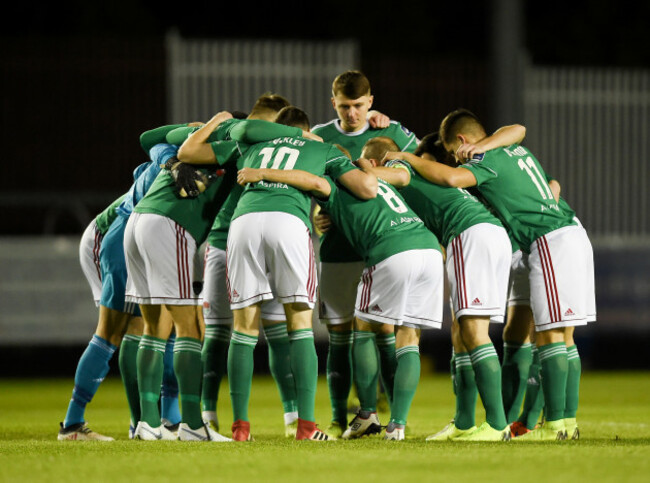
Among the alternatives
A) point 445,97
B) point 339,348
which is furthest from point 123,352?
point 445,97

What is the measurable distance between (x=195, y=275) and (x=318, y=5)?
16.4 metres

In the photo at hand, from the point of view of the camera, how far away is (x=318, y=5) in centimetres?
2355

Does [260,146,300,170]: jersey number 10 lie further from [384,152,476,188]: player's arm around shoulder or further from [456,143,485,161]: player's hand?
[456,143,485,161]: player's hand

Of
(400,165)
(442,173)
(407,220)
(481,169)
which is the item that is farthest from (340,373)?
(481,169)

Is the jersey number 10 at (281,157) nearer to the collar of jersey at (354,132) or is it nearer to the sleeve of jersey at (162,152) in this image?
the sleeve of jersey at (162,152)

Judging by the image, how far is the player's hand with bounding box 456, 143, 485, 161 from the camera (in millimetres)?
7684

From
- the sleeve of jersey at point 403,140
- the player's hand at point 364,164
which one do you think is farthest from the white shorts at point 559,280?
the sleeve of jersey at point 403,140

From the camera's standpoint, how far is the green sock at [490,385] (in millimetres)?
7301

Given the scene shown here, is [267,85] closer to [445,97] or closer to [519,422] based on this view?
[445,97]

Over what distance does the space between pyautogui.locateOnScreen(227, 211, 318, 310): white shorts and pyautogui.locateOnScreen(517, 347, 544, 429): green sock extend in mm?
1679

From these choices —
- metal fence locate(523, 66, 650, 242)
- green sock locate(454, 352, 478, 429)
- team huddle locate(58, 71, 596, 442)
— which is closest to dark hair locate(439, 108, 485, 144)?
team huddle locate(58, 71, 596, 442)

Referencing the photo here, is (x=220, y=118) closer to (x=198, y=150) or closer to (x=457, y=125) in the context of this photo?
(x=198, y=150)

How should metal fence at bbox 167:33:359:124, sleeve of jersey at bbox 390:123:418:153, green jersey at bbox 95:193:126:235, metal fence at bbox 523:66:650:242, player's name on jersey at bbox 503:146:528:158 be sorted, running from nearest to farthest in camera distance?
player's name on jersey at bbox 503:146:528:158, green jersey at bbox 95:193:126:235, sleeve of jersey at bbox 390:123:418:153, metal fence at bbox 167:33:359:124, metal fence at bbox 523:66:650:242

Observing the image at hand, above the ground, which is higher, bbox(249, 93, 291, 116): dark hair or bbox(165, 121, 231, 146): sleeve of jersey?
bbox(249, 93, 291, 116): dark hair
